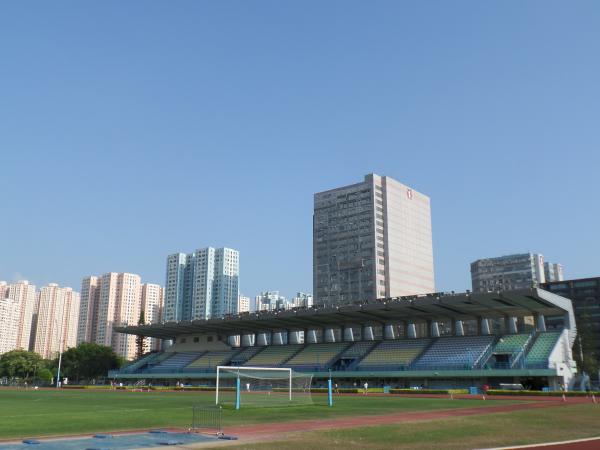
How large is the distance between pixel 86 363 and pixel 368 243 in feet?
303

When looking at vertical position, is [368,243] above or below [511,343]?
above

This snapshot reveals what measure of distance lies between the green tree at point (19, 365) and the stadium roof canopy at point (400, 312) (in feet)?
129

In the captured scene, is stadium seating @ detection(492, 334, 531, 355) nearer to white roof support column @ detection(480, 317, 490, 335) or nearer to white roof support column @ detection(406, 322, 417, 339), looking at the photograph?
white roof support column @ detection(480, 317, 490, 335)

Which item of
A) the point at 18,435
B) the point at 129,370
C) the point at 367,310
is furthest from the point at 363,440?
the point at 129,370

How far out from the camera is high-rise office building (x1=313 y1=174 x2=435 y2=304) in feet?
574

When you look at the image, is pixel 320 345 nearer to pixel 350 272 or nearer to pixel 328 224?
pixel 350 272

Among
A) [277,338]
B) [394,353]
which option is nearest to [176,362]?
[277,338]

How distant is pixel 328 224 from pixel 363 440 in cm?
17028

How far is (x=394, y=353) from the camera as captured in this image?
7612 centimetres

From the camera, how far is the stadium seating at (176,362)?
98062 millimetres

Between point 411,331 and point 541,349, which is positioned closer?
point 541,349

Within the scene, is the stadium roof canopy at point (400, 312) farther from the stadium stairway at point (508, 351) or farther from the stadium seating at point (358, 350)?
the stadium stairway at point (508, 351)

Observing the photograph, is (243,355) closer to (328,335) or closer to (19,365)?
(328,335)

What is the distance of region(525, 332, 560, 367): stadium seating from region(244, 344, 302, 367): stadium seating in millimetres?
37081
